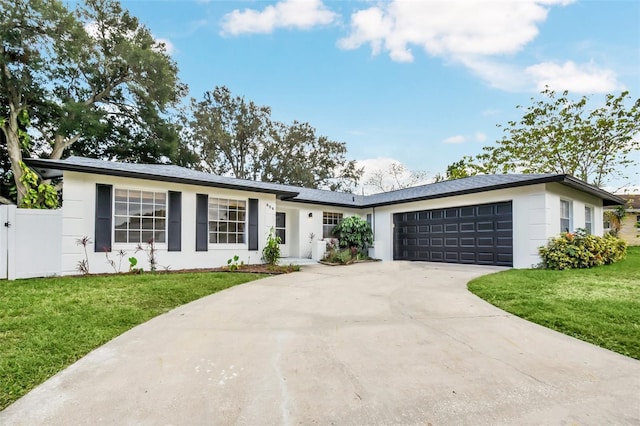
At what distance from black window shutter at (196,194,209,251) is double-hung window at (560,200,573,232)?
11520 mm

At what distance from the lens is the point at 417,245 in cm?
1311

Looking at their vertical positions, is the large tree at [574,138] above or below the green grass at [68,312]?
above

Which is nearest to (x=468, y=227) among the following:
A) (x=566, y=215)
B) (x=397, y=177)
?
(x=566, y=215)

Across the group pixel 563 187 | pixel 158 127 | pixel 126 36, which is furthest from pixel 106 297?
pixel 126 36

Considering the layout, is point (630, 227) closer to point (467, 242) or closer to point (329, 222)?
point (467, 242)

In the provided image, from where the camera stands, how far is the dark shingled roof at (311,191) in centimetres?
800

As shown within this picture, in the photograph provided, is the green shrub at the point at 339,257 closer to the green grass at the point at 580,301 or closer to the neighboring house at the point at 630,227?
the green grass at the point at 580,301

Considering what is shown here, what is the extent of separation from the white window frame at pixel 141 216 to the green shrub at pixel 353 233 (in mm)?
7299

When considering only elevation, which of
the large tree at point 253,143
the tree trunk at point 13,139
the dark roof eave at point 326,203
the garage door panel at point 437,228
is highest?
the large tree at point 253,143

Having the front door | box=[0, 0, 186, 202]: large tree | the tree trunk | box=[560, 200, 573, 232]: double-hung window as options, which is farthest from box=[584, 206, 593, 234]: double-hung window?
the tree trunk

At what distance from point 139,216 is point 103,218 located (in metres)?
0.86

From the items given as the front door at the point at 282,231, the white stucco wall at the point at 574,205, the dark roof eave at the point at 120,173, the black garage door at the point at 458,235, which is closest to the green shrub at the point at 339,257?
the front door at the point at 282,231

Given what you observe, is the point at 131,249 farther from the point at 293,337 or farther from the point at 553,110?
the point at 553,110

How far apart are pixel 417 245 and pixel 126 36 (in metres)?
19.3
